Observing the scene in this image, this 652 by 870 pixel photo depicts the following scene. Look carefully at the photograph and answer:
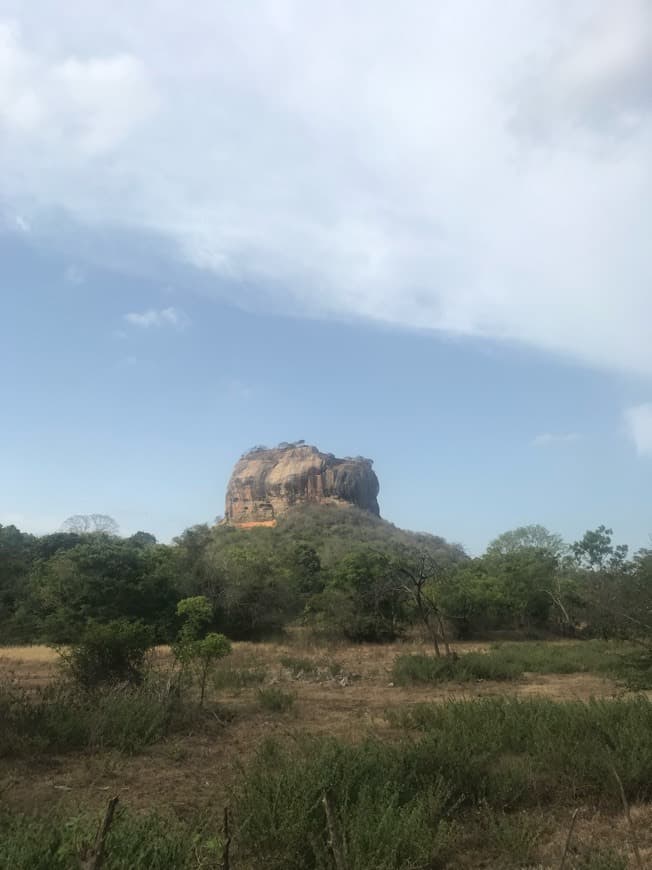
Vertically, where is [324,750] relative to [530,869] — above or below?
above

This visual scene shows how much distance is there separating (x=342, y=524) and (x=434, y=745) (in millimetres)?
84544

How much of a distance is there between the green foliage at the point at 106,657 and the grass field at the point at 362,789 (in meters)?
2.11

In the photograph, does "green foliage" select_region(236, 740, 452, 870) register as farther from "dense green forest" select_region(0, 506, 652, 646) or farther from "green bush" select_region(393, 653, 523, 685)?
"dense green forest" select_region(0, 506, 652, 646)

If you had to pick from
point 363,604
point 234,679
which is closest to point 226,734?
point 234,679

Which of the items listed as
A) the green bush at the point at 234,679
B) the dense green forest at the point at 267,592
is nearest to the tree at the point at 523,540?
the dense green forest at the point at 267,592

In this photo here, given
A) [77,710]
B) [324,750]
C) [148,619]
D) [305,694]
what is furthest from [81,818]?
[148,619]

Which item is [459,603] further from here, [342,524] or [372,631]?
[342,524]

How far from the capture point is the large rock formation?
383ft

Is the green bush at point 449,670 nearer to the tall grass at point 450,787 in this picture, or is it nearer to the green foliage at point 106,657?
the green foliage at point 106,657

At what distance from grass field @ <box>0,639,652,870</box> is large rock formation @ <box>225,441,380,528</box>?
103370mm

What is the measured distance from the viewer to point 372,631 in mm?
28969

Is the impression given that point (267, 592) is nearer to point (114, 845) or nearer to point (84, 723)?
point (84, 723)

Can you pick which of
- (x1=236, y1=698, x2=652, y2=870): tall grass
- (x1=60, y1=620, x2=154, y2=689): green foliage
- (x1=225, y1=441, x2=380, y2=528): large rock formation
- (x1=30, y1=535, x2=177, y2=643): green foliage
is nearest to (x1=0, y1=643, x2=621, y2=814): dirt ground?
(x1=236, y1=698, x2=652, y2=870): tall grass

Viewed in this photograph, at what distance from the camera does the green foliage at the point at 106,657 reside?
11273 mm
